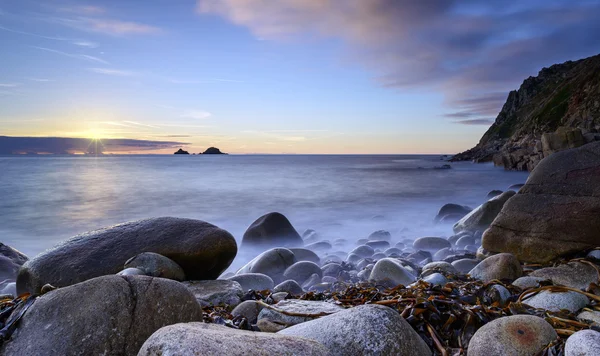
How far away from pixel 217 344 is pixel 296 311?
3.72 ft

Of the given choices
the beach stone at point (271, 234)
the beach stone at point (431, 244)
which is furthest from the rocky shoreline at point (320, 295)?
the beach stone at point (271, 234)

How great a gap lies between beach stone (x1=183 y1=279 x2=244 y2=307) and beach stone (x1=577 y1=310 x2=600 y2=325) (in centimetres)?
291

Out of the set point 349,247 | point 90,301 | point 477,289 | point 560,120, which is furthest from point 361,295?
point 560,120

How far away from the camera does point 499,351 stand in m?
2.11

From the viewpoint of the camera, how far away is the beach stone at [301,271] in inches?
248

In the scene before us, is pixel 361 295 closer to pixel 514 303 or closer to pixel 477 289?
pixel 477 289

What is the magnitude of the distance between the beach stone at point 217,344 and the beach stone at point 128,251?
138 inches

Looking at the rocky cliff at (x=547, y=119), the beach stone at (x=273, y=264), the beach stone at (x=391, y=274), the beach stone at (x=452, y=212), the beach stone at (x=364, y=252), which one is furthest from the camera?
the rocky cliff at (x=547, y=119)

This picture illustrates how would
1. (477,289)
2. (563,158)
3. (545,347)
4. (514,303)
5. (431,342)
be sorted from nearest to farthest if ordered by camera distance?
1. (545,347)
2. (431,342)
3. (514,303)
4. (477,289)
5. (563,158)

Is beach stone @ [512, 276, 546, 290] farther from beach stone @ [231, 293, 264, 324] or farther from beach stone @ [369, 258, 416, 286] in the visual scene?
beach stone @ [231, 293, 264, 324]

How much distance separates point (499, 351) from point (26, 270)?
5.14 meters

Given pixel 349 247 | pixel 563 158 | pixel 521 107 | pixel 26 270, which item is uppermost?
pixel 521 107

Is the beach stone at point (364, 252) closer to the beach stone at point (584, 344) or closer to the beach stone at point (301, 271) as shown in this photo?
the beach stone at point (301, 271)

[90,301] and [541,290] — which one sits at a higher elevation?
[90,301]
